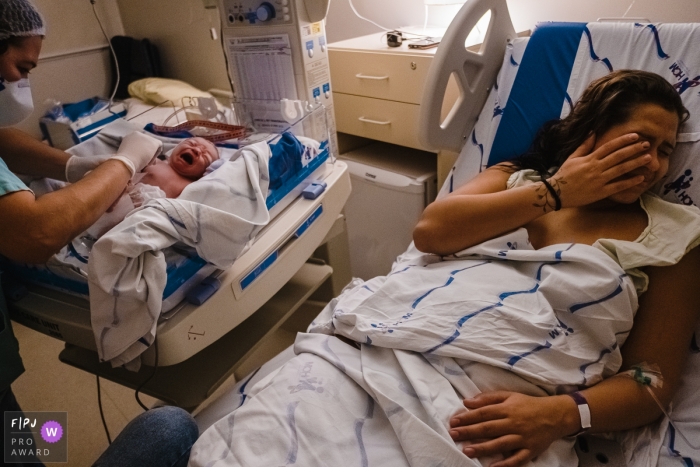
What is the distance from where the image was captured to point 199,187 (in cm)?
92

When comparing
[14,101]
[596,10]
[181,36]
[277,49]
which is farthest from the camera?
[181,36]

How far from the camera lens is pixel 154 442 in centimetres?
75

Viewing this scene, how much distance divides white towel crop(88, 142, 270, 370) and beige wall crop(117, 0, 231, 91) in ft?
5.74

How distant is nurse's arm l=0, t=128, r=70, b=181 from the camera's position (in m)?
1.14

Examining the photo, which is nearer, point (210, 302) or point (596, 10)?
point (210, 302)

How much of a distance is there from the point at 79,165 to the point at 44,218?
1.24 feet

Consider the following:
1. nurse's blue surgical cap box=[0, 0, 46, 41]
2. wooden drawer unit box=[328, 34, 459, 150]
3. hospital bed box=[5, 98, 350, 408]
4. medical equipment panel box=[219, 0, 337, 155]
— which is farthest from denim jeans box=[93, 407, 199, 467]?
wooden drawer unit box=[328, 34, 459, 150]

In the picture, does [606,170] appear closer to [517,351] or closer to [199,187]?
[517,351]

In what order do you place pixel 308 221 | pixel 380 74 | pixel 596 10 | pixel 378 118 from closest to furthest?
pixel 308 221, pixel 596 10, pixel 380 74, pixel 378 118

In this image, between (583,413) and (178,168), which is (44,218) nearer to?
(178,168)

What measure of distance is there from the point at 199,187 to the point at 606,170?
30.5 inches

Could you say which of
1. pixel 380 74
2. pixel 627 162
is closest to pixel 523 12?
pixel 380 74

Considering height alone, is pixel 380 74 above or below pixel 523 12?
below

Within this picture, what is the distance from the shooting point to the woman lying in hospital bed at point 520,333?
74 cm
